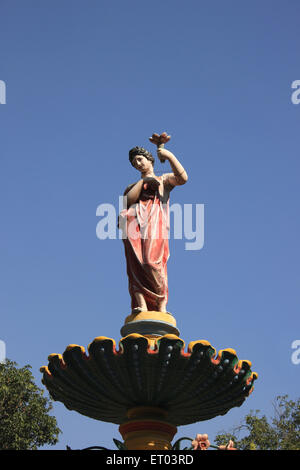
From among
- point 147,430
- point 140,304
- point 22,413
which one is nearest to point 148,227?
point 140,304

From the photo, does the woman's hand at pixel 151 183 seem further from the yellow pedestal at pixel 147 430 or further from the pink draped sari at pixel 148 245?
the yellow pedestal at pixel 147 430

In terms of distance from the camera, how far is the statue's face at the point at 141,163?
1032cm

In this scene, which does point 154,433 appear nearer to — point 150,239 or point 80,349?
point 80,349

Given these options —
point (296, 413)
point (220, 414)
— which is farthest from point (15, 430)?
point (220, 414)

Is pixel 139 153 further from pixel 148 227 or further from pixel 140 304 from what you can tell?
pixel 140 304

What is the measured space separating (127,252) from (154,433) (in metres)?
2.71

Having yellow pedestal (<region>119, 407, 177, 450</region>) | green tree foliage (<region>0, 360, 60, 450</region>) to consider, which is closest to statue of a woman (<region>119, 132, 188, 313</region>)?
yellow pedestal (<region>119, 407, 177, 450</region>)

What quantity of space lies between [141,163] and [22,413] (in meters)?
12.1

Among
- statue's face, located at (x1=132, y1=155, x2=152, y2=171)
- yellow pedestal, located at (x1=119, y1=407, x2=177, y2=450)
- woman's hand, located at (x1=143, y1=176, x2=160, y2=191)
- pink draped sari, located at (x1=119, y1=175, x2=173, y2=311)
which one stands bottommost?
yellow pedestal, located at (x1=119, y1=407, x2=177, y2=450)

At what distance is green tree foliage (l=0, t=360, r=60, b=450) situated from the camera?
63.0 feet

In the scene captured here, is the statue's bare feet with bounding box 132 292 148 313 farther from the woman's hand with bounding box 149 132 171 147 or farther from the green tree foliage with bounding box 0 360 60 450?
the green tree foliage with bounding box 0 360 60 450

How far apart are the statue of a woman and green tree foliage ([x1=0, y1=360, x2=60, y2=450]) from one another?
11668mm

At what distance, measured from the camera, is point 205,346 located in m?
7.56

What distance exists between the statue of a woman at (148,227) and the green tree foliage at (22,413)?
11668 mm
